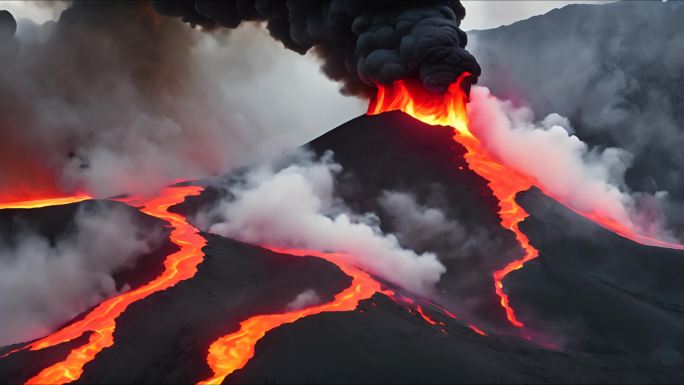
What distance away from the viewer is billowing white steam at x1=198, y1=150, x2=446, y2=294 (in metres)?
14.7

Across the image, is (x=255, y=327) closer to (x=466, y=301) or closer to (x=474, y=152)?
(x=466, y=301)

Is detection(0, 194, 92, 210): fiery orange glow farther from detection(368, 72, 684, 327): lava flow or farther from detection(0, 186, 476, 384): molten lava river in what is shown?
detection(368, 72, 684, 327): lava flow

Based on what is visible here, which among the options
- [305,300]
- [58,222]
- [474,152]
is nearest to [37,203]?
[58,222]

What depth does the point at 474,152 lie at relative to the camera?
68.2 ft

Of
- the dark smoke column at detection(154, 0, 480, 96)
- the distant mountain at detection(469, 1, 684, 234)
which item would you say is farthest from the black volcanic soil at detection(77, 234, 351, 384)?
the distant mountain at detection(469, 1, 684, 234)

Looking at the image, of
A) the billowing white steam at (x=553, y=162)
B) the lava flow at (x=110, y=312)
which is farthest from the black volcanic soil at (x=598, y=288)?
the lava flow at (x=110, y=312)

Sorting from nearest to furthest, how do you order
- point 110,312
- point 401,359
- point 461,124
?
point 401,359 → point 110,312 → point 461,124

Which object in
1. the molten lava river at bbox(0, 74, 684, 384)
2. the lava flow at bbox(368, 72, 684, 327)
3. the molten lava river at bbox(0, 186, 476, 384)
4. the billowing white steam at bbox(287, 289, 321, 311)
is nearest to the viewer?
the molten lava river at bbox(0, 186, 476, 384)

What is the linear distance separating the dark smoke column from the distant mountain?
7.88 m

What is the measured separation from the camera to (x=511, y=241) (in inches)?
634

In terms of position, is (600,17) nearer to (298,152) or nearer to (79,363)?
(298,152)

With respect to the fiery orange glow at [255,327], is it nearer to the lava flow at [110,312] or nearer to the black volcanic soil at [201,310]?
the black volcanic soil at [201,310]

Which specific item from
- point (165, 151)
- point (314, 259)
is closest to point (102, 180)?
point (165, 151)

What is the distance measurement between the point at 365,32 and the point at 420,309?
1381 centimetres
